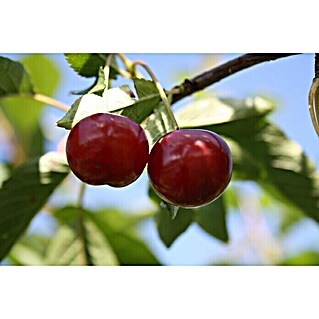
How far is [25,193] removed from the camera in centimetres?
150

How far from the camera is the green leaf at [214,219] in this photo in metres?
1.59

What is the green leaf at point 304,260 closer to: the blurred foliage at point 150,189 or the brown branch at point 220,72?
the blurred foliage at point 150,189

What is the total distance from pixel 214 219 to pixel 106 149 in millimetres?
714

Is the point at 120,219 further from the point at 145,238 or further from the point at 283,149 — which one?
the point at 283,149

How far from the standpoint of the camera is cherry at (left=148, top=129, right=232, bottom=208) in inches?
37.2

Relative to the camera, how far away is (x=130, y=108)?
111 centimetres

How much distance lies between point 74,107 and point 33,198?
1.87ft

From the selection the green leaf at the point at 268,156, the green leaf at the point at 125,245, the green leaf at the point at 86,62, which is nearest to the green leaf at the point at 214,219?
the green leaf at the point at 268,156

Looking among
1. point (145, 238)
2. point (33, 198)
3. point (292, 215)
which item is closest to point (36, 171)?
point (33, 198)

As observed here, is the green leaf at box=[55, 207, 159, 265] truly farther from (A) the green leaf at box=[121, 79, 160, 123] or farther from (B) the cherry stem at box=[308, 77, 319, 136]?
(B) the cherry stem at box=[308, 77, 319, 136]

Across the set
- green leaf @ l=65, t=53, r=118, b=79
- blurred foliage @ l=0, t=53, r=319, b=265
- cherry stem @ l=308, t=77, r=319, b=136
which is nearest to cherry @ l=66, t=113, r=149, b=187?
blurred foliage @ l=0, t=53, r=319, b=265

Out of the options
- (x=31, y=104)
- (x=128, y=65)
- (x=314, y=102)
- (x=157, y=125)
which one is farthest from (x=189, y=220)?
(x=31, y=104)

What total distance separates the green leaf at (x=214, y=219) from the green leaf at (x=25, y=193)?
0.33m
